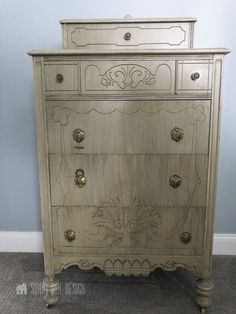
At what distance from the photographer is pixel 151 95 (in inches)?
59.8

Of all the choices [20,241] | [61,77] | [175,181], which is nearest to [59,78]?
[61,77]

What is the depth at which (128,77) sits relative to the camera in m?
1.50

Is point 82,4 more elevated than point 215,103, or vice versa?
point 82,4

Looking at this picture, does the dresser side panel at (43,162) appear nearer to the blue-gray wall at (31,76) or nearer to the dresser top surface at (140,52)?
the dresser top surface at (140,52)

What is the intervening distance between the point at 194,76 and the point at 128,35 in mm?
481

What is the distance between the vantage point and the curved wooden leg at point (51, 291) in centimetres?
177

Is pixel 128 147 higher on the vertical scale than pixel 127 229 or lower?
higher

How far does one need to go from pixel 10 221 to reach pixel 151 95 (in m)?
1.54

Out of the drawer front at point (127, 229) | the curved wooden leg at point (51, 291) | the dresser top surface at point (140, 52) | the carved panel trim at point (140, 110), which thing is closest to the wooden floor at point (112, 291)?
the curved wooden leg at point (51, 291)

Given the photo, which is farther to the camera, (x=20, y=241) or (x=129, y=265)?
(x=20, y=241)

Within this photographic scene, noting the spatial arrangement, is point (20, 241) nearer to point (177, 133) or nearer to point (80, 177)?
point (80, 177)

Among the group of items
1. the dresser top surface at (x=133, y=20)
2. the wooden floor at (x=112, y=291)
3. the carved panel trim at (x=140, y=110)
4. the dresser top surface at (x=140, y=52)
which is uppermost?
the dresser top surface at (x=133, y=20)

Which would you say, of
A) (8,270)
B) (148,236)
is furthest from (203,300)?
(8,270)

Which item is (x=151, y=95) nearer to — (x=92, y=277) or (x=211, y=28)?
(x=211, y=28)
